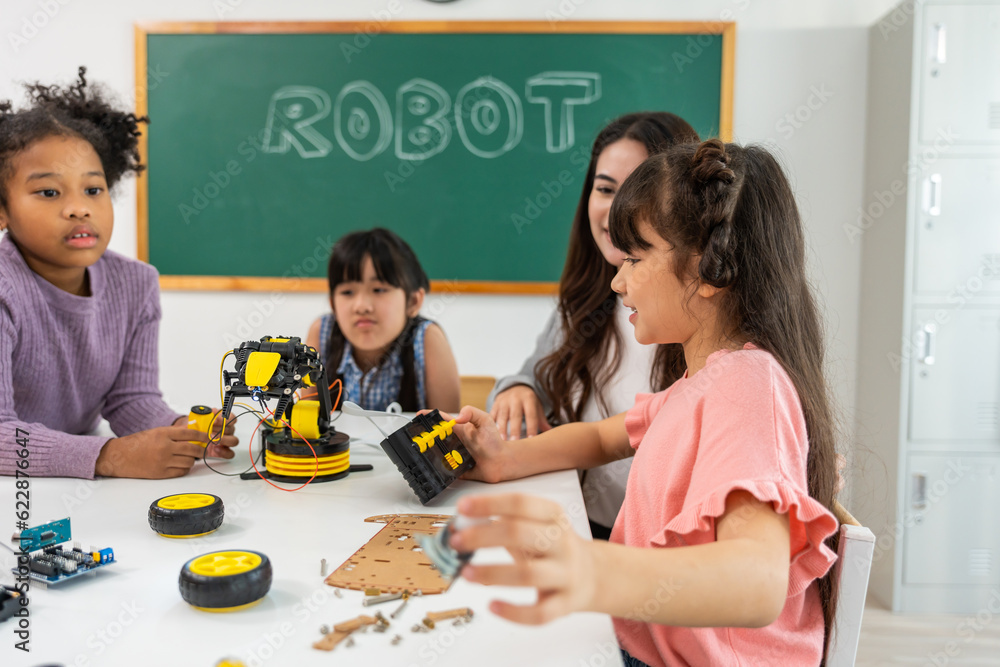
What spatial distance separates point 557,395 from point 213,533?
802 millimetres

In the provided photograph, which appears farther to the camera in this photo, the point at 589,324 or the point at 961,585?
the point at 961,585

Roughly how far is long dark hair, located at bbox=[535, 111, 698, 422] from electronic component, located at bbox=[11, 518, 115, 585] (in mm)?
938

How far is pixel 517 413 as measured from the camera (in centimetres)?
137

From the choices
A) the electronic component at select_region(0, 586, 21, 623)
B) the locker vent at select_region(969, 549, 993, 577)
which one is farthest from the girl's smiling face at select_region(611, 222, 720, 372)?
the locker vent at select_region(969, 549, 993, 577)

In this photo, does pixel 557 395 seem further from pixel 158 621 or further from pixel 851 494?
pixel 851 494

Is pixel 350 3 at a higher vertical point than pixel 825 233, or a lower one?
higher

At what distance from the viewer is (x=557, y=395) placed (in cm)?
150

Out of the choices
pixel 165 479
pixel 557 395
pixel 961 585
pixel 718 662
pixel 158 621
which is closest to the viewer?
pixel 158 621

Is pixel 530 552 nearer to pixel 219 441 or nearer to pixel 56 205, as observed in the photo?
pixel 219 441

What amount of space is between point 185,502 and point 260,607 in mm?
255

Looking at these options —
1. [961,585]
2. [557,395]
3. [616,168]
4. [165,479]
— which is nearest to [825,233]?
[961,585]

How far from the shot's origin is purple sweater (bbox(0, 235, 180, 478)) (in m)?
1.13

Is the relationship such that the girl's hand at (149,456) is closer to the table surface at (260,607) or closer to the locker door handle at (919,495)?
the table surface at (260,607)

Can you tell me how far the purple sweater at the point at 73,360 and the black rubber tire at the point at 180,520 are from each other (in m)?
0.34
